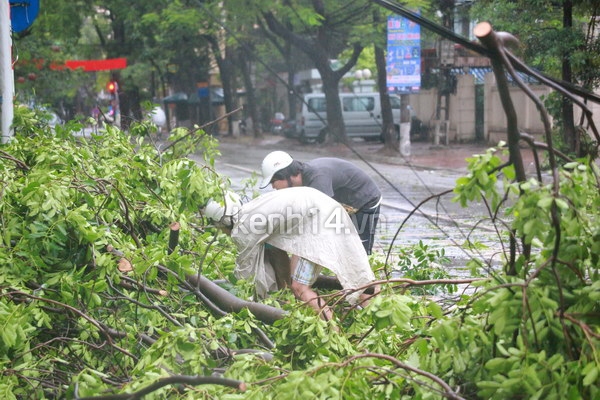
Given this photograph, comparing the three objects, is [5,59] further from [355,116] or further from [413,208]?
[355,116]

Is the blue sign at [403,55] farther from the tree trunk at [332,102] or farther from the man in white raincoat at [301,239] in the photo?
the man in white raincoat at [301,239]

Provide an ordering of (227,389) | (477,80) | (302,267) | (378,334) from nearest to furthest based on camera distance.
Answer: (227,389)
(378,334)
(302,267)
(477,80)

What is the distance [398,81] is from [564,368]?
2450cm

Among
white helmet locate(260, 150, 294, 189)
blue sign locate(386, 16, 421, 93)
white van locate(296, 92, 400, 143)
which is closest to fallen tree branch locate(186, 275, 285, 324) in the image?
white helmet locate(260, 150, 294, 189)

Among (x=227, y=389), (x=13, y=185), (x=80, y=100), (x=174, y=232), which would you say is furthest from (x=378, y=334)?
(x=80, y=100)

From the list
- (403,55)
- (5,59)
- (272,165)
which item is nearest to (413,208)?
(5,59)

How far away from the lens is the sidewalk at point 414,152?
83.7ft

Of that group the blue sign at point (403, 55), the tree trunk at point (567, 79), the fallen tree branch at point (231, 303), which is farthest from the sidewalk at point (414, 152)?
the fallen tree branch at point (231, 303)

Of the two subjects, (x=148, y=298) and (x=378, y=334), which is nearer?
(x=378, y=334)

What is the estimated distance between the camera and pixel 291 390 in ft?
8.90

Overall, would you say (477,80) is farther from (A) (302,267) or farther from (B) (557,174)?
(B) (557,174)

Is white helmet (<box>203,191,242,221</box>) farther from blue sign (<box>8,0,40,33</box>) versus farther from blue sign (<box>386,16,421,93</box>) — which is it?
blue sign (<box>386,16,421,93</box>)

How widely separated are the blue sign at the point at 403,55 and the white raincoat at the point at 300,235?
21.3 meters

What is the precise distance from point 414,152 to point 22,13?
865 inches
